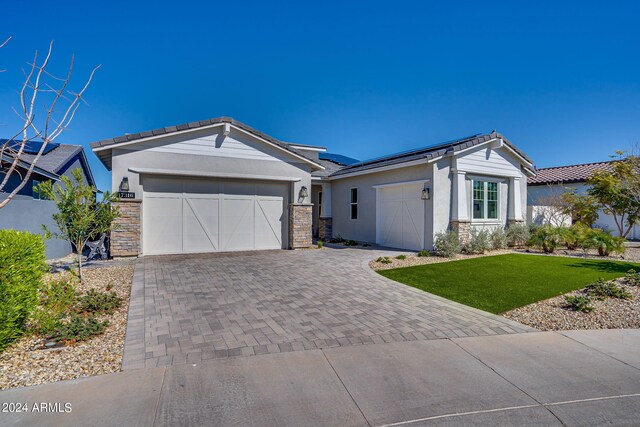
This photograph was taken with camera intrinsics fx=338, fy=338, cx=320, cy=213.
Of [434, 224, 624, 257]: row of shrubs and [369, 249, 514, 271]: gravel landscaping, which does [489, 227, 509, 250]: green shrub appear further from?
[369, 249, 514, 271]: gravel landscaping

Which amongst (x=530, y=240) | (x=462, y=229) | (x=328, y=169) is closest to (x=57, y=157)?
(x=328, y=169)

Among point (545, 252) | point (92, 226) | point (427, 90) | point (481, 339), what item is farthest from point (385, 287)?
point (427, 90)

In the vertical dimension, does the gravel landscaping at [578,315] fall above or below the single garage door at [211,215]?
below

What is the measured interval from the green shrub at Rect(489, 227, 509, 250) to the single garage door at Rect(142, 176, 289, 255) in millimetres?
8612

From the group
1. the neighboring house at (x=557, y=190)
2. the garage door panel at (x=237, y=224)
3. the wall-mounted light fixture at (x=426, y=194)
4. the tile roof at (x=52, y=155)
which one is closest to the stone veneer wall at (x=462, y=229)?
the wall-mounted light fixture at (x=426, y=194)

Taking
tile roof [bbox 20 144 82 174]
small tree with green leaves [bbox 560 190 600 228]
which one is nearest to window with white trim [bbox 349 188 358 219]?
small tree with green leaves [bbox 560 190 600 228]

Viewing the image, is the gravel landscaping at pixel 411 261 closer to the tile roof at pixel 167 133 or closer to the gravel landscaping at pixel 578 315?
the gravel landscaping at pixel 578 315

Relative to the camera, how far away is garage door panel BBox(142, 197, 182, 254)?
1158cm

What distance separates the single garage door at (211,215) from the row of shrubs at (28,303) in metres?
6.29

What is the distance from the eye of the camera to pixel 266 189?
1334cm

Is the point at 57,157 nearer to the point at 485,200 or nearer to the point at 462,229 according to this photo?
the point at 462,229

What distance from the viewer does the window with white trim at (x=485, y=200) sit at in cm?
1427

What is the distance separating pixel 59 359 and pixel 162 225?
8.34m

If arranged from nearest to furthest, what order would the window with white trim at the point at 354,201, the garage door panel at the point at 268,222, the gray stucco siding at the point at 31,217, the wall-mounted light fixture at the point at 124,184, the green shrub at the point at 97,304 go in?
the green shrub at the point at 97,304 → the gray stucco siding at the point at 31,217 → the wall-mounted light fixture at the point at 124,184 → the garage door panel at the point at 268,222 → the window with white trim at the point at 354,201
